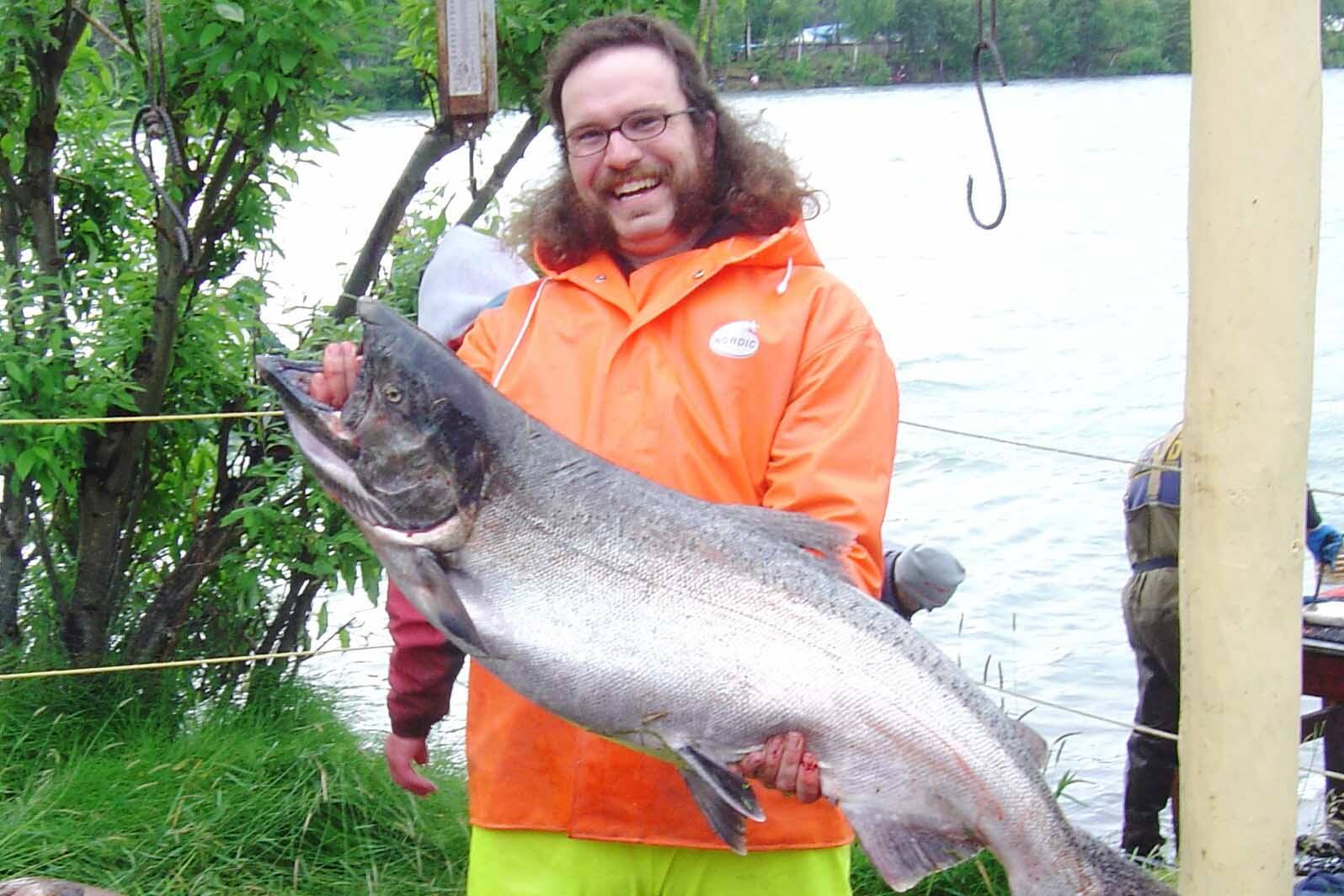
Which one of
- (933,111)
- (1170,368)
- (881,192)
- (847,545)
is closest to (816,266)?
(847,545)

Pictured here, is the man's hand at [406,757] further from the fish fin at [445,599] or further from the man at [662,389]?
the fish fin at [445,599]

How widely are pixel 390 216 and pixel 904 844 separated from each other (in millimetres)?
3515

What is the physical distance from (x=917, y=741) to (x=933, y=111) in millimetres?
37126

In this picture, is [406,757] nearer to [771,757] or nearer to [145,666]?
[771,757]

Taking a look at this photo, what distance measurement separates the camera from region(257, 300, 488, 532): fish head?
2.53 meters

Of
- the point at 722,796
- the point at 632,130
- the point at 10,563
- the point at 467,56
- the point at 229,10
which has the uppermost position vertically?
the point at 229,10

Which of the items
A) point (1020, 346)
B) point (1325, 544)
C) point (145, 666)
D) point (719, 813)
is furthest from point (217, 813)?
point (1020, 346)

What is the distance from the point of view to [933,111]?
38.1 m

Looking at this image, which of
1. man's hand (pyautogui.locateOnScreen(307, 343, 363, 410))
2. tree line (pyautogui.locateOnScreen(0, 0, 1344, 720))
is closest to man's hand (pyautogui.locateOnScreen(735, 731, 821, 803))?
man's hand (pyautogui.locateOnScreen(307, 343, 363, 410))

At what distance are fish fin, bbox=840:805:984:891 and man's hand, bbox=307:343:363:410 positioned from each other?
1.05 metres

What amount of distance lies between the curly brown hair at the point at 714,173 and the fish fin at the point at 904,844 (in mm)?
1025

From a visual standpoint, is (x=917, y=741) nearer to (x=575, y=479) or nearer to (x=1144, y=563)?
(x=575, y=479)

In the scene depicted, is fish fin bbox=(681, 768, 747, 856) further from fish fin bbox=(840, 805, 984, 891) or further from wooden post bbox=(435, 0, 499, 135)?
wooden post bbox=(435, 0, 499, 135)

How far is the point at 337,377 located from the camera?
8.65 feet
